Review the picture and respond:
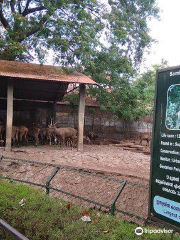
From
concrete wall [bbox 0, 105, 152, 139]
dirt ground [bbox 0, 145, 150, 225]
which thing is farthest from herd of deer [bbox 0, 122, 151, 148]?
dirt ground [bbox 0, 145, 150, 225]

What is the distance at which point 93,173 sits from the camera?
34.5 feet

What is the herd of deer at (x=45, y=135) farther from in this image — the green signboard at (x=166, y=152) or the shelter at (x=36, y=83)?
the green signboard at (x=166, y=152)

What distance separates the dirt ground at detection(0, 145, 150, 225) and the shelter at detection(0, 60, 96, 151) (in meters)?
1.69

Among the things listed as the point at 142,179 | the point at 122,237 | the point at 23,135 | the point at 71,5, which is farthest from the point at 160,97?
the point at 23,135

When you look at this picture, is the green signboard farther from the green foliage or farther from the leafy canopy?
the leafy canopy

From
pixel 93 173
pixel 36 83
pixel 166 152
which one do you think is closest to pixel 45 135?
pixel 36 83

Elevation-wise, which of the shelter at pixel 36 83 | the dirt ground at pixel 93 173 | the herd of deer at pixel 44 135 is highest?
the shelter at pixel 36 83

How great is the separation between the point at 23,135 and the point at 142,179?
8.86 m

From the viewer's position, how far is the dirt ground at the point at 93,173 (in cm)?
904

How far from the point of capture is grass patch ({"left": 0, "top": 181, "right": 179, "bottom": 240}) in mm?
4301

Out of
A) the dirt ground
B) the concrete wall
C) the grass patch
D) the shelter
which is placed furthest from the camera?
the concrete wall

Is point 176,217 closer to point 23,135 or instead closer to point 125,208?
point 125,208

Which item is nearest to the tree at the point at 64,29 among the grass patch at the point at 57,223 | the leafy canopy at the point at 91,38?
the leafy canopy at the point at 91,38

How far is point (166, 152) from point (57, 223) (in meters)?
2.21
